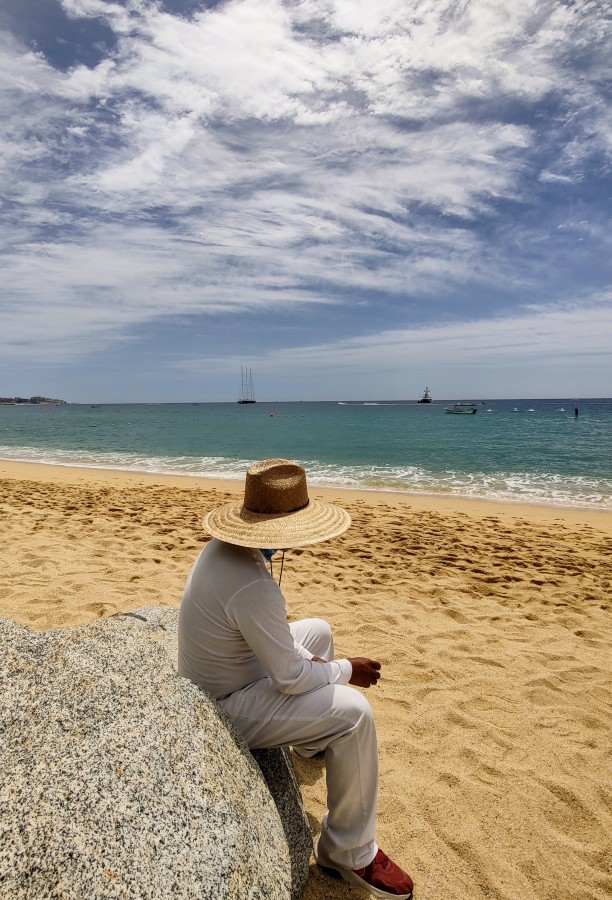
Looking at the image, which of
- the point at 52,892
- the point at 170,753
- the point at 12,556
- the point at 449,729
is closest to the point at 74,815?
the point at 52,892

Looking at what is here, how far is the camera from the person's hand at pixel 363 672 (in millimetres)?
2402

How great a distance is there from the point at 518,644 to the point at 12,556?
5.51 metres

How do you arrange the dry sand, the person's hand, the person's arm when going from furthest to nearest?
the dry sand → the person's hand → the person's arm

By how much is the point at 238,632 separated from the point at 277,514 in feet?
1.79

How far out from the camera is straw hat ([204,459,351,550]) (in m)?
2.25

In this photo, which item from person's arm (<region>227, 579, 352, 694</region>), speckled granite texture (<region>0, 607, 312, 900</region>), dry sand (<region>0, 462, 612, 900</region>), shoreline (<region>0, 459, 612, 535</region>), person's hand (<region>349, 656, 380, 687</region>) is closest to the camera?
speckled granite texture (<region>0, 607, 312, 900</region>)

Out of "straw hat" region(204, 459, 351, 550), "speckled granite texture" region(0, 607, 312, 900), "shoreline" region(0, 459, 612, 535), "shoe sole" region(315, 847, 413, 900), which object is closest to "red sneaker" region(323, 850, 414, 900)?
"shoe sole" region(315, 847, 413, 900)

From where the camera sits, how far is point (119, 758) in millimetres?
1637

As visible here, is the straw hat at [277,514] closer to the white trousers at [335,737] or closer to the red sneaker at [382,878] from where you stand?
the white trousers at [335,737]

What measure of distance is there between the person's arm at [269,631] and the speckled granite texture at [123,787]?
28 centimetres

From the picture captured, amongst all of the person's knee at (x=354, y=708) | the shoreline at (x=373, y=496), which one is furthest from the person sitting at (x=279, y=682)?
the shoreline at (x=373, y=496)

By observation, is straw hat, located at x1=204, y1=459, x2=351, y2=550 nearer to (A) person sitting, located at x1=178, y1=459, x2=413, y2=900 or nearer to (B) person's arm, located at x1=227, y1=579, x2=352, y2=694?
(A) person sitting, located at x1=178, y1=459, x2=413, y2=900

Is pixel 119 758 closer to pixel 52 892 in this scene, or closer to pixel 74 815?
pixel 74 815

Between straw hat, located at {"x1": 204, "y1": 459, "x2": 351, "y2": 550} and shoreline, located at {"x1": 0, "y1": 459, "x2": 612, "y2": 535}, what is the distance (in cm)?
787
